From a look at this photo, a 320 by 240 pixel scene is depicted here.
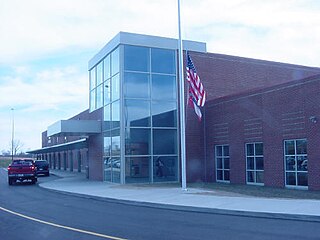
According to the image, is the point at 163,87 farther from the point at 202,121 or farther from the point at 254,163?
the point at 254,163

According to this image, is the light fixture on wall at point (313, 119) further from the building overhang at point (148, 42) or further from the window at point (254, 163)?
the building overhang at point (148, 42)

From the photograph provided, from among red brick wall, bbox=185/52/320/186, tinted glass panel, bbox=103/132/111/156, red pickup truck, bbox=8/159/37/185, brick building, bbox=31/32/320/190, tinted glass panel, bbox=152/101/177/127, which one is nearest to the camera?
brick building, bbox=31/32/320/190

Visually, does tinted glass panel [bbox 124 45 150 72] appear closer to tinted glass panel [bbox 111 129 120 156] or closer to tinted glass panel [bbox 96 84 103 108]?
tinted glass panel [bbox 111 129 120 156]

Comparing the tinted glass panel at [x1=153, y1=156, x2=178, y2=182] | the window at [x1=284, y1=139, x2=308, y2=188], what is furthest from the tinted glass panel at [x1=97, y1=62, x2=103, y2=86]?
the window at [x1=284, y1=139, x2=308, y2=188]

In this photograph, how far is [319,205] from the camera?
14578 millimetres

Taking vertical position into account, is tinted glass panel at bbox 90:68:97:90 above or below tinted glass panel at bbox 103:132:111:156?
above

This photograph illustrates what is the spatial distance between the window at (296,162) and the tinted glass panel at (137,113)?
9.23 metres

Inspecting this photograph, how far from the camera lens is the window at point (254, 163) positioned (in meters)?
24.5

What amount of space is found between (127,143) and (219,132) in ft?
19.1

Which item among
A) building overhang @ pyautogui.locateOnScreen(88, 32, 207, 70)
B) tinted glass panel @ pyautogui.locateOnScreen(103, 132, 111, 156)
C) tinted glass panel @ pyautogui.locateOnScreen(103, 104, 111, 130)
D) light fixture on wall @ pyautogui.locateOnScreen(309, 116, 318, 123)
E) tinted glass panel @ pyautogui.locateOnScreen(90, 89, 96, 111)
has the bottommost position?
tinted glass panel @ pyautogui.locateOnScreen(103, 132, 111, 156)

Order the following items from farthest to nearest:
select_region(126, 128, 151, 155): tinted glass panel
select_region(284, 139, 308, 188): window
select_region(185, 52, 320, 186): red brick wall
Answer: select_region(185, 52, 320, 186): red brick wall → select_region(126, 128, 151, 155): tinted glass panel → select_region(284, 139, 308, 188): window

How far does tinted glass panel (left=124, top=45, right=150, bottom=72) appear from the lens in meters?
28.2

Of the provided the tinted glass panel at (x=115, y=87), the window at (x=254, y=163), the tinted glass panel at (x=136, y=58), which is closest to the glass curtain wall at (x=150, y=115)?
the tinted glass panel at (x=136, y=58)

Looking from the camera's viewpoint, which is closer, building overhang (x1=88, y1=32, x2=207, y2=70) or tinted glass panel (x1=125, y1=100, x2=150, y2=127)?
tinted glass panel (x1=125, y1=100, x2=150, y2=127)
